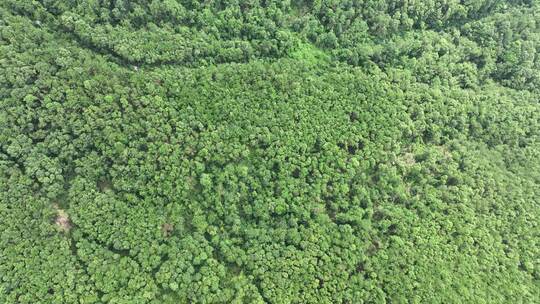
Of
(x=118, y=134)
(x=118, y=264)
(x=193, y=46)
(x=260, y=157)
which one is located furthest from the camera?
(x=193, y=46)

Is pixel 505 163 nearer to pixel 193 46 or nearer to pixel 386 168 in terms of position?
pixel 386 168

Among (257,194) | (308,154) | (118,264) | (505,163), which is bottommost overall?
(118,264)

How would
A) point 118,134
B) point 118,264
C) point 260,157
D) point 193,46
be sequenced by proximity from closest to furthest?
point 118,264 < point 118,134 < point 260,157 < point 193,46

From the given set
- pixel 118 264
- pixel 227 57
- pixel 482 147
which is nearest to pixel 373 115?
pixel 482 147

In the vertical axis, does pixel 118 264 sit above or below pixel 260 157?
below

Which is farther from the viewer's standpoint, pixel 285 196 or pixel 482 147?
pixel 482 147

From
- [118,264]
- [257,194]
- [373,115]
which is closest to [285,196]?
[257,194]

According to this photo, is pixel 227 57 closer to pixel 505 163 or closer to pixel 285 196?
pixel 285 196
